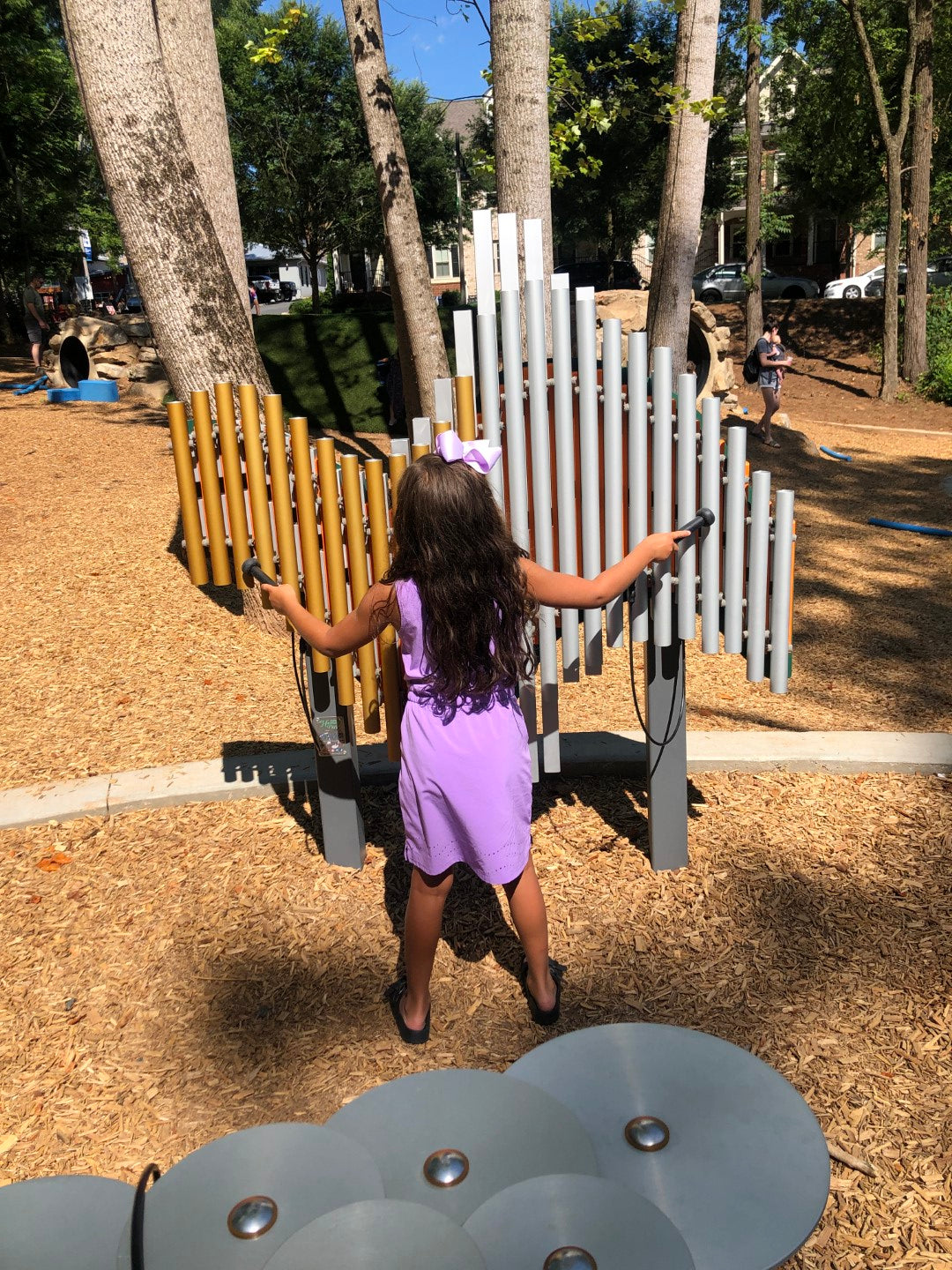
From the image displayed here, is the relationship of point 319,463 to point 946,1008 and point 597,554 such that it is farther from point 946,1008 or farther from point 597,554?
point 946,1008

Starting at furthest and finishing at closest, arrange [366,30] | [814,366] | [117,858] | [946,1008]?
[814,366] → [366,30] → [117,858] → [946,1008]

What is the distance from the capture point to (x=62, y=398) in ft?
48.3

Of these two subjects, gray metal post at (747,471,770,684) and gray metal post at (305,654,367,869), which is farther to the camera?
gray metal post at (305,654,367,869)

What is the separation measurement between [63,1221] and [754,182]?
20.4 m

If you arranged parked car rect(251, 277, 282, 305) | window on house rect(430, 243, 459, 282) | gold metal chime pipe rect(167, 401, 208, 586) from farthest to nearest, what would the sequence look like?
parked car rect(251, 277, 282, 305)
window on house rect(430, 243, 459, 282)
gold metal chime pipe rect(167, 401, 208, 586)

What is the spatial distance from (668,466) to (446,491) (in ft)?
3.37

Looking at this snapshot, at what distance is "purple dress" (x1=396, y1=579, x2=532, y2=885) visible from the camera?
8.71ft

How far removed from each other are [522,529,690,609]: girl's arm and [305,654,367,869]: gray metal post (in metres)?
1.04

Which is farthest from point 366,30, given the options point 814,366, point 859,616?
point 814,366

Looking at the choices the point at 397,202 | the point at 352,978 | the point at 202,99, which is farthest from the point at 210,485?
the point at 202,99

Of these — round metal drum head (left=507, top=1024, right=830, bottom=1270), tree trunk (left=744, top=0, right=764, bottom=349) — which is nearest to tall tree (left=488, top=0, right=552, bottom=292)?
round metal drum head (left=507, top=1024, right=830, bottom=1270)

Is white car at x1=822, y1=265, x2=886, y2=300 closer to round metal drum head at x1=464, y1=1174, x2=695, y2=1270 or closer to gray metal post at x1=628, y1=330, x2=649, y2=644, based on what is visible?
gray metal post at x1=628, y1=330, x2=649, y2=644

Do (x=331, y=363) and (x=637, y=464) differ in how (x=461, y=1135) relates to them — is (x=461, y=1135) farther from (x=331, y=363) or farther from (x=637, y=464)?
(x=331, y=363)

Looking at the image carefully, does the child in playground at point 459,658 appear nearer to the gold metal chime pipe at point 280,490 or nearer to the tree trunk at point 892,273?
the gold metal chime pipe at point 280,490
